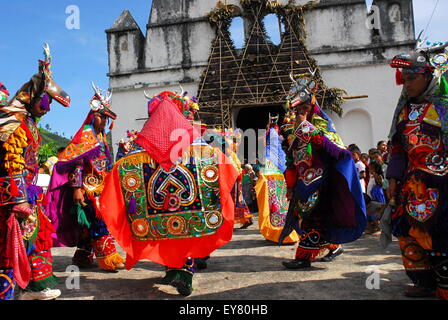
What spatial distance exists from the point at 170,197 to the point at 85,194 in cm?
158

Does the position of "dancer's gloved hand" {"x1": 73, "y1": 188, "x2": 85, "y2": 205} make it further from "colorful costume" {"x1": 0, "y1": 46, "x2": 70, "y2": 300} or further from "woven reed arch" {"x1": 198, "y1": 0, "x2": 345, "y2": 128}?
"woven reed arch" {"x1": 198, "y1": 0, "x2": 345, "y2": 128}

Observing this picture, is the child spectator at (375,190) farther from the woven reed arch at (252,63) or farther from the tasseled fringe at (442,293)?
the woven reed arch at (252,63)

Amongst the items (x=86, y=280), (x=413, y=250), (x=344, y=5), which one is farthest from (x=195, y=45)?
(x=413, y=250)

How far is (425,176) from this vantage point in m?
3.12

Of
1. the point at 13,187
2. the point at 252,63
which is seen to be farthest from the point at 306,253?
the point at 252,63

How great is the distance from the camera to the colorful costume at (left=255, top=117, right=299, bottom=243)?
624cm

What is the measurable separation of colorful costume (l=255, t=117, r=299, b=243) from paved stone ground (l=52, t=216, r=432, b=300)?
23.2 inches

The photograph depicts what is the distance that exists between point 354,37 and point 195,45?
249 inches

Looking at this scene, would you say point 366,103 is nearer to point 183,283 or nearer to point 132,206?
point 132,206

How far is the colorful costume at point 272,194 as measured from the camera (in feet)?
20.5

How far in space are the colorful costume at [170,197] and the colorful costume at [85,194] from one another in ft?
3.56

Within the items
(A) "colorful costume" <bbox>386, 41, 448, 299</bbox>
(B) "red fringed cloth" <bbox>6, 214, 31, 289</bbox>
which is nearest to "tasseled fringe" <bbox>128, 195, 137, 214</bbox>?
(B) "red fringed cloth" <bbox>6, 214, 31, 289</bbox>
